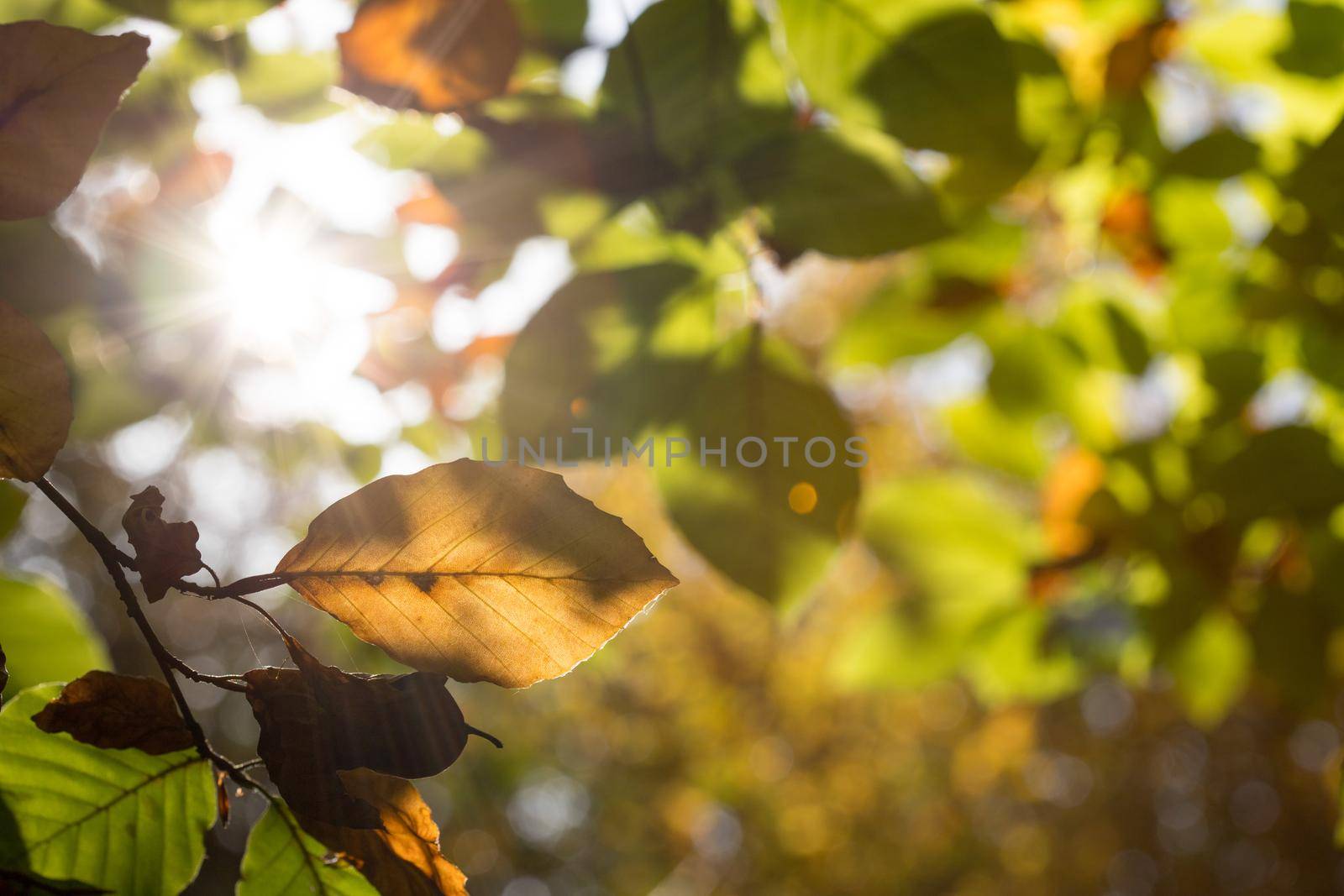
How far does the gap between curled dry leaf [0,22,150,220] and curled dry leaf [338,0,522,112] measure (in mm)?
268

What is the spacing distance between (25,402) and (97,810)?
0.17 meters

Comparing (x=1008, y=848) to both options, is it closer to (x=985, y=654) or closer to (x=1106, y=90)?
(x=985, y=654)

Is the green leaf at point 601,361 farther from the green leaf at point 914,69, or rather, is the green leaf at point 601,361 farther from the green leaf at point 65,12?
the green leaf at point 65,12

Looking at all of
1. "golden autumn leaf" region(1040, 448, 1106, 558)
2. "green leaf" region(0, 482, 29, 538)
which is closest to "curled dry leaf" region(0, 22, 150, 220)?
"green leaf" region(0, 482, 29, 538)

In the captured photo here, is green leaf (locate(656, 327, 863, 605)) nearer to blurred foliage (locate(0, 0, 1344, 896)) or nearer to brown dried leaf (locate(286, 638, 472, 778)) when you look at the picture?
blurred foliage (locate(0, 0, 1344, 896))

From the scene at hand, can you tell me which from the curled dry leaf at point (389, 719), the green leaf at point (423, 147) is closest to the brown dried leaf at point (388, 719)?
the curled dry leaf at point (389, 719)

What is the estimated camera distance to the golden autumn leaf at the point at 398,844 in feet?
1.07

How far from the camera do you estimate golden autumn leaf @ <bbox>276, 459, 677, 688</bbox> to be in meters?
0.32

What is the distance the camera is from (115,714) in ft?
1.07

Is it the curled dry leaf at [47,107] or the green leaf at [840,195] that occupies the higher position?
the curled dry leaf at [47,107]

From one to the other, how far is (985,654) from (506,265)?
0.80m

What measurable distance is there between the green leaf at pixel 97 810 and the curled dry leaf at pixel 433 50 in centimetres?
43

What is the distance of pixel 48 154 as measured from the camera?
0.32 meters

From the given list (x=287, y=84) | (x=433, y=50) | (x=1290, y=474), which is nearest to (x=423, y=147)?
(x=433, y=50)
